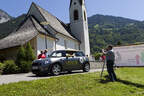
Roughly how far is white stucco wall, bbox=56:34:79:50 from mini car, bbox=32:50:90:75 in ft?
45.4

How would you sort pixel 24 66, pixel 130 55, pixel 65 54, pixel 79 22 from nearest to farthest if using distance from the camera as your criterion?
pixel 130 55 → pixel 65 54 → pixel 24 66 → pixel 79 22

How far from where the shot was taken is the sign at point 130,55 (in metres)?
9.39

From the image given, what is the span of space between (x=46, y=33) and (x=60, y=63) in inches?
513

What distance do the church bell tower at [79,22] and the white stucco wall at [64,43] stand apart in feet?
6.82

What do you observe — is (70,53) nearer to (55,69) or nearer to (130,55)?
(55,69)

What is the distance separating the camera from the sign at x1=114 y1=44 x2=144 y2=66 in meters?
9.39

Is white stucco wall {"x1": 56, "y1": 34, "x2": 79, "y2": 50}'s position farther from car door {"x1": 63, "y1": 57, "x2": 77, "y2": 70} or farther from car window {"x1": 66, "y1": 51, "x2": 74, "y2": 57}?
car door {"x1": 63, "y1": 57, "x2": 77, "y2": 70}

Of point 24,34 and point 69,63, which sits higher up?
point 24,34

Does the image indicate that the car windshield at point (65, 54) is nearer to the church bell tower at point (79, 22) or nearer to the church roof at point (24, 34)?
the church roof at point (24, 34)

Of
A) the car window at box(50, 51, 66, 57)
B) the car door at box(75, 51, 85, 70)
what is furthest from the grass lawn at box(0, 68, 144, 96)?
the car door at box(75, 51, 85, 70)

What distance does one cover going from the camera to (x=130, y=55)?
993cm

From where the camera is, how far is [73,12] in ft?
129

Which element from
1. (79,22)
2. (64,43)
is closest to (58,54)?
(64,43)

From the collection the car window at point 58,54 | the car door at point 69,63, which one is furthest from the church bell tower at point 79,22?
the car window at point 58,54
